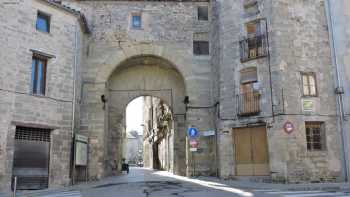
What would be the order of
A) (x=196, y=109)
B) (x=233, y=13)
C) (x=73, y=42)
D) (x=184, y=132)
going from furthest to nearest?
1. (x=184, y=132)
2. (x=196, y=109)
3. (x=233, y=13)
4. (x=73, y=42)

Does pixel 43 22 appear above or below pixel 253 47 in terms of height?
above

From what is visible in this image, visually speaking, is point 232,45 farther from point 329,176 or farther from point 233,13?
point 329,176

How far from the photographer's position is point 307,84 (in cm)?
1491

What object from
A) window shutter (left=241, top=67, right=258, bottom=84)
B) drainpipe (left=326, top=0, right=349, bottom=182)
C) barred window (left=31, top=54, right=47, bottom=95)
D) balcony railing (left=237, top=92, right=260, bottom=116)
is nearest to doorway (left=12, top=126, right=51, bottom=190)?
barred window (left=31, top=54, right=47, bottom=95)

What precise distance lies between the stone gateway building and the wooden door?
0.14 ft

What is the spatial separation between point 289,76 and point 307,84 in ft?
2.93

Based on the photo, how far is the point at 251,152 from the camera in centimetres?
1529

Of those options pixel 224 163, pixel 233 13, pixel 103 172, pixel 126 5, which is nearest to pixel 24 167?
pixel 103 172

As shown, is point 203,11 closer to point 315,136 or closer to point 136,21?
point 136,21

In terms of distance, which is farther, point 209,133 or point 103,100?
point 103,100

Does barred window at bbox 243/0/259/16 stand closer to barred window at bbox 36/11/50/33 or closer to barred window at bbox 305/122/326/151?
barred window at bbox 305/122/326/151

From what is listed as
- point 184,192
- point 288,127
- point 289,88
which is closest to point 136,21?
point 289,88

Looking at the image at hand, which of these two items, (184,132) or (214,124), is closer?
(214,124)

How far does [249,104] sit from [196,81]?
12.3 ft
